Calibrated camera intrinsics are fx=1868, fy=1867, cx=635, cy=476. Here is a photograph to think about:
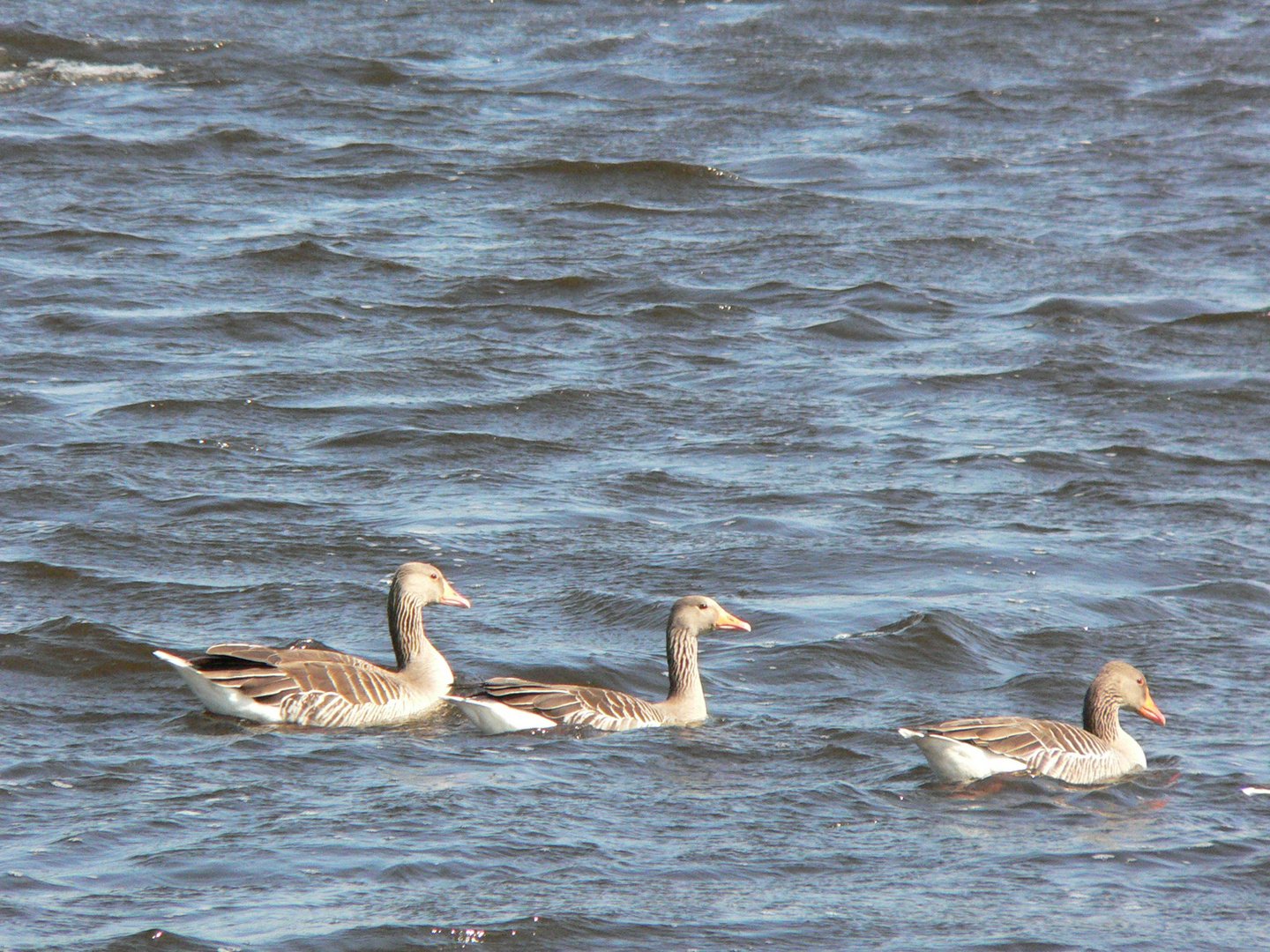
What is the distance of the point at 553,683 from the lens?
995 cm

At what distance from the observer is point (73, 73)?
22625mm

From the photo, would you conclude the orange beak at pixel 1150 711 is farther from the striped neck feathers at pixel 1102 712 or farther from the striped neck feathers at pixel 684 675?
the striped neck feathers at pixel 684 675

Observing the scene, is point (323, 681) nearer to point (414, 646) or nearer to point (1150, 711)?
point (414, 646)

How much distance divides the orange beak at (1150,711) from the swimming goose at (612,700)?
208 cm

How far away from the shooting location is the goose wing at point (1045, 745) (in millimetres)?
8625

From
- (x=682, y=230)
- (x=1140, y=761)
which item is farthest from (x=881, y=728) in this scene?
(x=682, y=230)

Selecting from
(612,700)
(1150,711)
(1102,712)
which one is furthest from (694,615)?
(1150,711)

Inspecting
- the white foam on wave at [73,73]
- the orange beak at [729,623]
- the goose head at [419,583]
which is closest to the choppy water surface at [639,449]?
the white foam on wave at [73,73]

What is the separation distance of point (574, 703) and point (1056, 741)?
233 cm

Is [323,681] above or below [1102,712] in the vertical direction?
above

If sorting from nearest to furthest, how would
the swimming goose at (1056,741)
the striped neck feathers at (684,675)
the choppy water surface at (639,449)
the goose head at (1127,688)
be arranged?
the choppy water surface at (639,449), the swimming goose at (1056,741), the goose head at (1127,688), the striped neck feathers at (684,675)

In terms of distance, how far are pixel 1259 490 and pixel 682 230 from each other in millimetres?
7386

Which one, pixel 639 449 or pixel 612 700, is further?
pixel 639 449

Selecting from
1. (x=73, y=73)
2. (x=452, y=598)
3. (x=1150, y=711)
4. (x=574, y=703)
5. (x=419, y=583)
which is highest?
(x=73, y=73)
